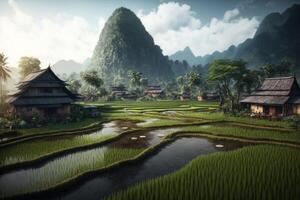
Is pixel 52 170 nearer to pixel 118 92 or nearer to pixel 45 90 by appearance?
pixel 45 90

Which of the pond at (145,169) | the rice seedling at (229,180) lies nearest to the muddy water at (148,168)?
the pond at (145,169)

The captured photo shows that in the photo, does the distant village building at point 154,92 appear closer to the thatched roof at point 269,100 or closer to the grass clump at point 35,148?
the thatched roof at point 269,100

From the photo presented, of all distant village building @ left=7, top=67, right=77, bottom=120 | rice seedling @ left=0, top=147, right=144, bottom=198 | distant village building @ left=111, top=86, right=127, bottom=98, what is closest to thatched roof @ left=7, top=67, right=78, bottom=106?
distant village building @ left=7, top=67, right=77, bottom=120

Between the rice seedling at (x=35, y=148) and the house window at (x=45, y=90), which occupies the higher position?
the house window at (x=45, y=90)

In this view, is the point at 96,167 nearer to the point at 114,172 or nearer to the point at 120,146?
the point at 114,172

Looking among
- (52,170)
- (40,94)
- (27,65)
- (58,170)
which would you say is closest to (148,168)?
(58,170)

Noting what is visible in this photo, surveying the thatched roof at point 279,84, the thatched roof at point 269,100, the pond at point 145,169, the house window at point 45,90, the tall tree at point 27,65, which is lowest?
the pond at point 145,169

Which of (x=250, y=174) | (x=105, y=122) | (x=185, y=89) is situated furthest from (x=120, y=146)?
(x=185, y=89)
